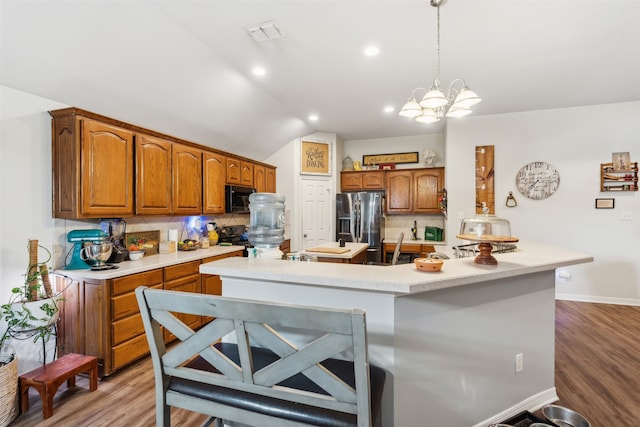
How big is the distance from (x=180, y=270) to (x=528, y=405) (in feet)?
9.96

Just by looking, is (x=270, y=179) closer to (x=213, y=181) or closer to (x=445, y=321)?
(x=213, y=181)

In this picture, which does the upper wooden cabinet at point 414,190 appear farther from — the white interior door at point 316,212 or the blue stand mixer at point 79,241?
the blue stand mixer at point 79,241

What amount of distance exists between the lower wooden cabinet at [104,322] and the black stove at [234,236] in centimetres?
178

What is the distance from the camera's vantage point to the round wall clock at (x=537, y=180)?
431 centimetres

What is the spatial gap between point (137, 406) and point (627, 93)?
6.13m

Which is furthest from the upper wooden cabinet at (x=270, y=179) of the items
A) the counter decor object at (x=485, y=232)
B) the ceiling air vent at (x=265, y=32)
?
the counter decor object at (x=485, y=232)

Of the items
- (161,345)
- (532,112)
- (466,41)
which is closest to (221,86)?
(466,41)

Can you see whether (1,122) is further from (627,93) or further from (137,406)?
(627,93)

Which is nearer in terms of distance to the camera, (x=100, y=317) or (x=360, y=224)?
(x=100, y=317)

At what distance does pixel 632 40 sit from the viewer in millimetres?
2588

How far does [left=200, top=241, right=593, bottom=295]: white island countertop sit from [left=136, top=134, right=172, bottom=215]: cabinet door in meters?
1.85

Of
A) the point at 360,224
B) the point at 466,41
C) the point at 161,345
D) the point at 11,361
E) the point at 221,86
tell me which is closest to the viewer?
the point at 161,345

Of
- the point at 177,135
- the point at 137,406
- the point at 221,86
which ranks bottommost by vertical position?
the point at 137,406

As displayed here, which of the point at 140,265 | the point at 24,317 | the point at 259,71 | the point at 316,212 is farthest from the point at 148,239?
the point at 316,212
